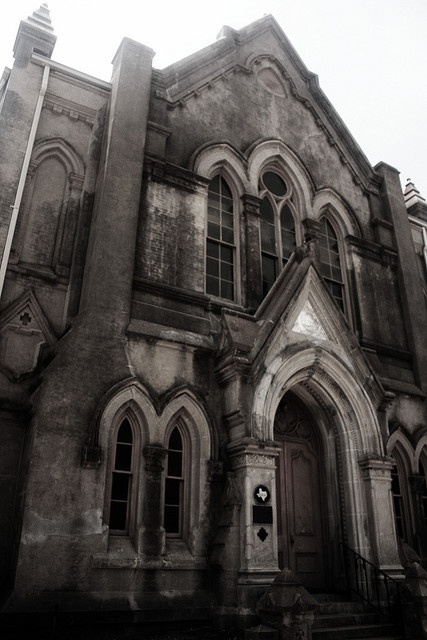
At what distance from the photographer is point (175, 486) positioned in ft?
32.3

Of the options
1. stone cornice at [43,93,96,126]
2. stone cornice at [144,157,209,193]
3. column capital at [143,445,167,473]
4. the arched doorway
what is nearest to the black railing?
the arched doorway

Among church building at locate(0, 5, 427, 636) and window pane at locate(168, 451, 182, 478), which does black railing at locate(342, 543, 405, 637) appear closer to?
church building at locate(0, 5, 427, 636)

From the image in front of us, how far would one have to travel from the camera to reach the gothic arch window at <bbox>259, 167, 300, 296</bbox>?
13516mm

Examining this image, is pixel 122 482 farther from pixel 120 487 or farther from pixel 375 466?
pixel 375 466

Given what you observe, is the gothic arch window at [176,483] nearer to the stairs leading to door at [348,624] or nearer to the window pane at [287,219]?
the stairs leading to door at [348,624]

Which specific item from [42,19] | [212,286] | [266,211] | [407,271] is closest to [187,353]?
[212,286]

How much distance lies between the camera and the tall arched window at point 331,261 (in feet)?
47.5

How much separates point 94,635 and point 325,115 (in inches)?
570

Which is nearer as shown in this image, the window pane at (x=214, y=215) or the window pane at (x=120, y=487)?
the window pane at (x=120, y=487)

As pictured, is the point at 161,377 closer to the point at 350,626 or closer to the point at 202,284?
the point at 202,284

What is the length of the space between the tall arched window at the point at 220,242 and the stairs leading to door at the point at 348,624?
6347 millimetres

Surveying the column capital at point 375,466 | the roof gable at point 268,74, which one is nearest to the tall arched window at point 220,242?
the roof gable at point 268,74

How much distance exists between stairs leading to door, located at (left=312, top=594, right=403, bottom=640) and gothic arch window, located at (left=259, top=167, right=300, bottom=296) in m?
6.54

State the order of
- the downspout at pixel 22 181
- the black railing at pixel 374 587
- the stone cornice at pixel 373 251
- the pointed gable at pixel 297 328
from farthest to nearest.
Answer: the stone cornice at pixel 373 251 < the pointed gable at pixel 297 328 < the downspout at pixel 22 181 < the black railing at pixel 374 587
